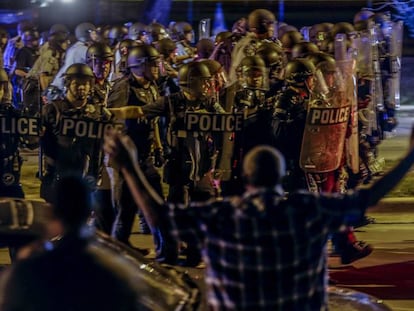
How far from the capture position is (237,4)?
30.4m

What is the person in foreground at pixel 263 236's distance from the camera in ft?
13.2

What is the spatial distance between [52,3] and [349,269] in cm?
2098

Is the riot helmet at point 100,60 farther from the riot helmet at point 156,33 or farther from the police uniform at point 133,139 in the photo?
the riot helmet at point 156,33

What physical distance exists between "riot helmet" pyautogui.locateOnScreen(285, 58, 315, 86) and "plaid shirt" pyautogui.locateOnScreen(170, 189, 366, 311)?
5164 millimetres

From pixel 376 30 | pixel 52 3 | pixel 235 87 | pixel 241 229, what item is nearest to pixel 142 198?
pixel 241 229

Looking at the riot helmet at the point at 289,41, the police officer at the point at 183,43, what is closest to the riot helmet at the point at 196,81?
the riot helmet at the point at 289,41

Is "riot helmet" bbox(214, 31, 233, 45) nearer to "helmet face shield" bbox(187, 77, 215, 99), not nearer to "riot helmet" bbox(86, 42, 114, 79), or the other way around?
"riot helmet" bbox(86, 42, 114, 79)

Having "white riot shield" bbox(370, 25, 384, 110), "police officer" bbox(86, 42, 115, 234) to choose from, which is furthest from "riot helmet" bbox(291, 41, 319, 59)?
"police officer" bbox(86, 42, 115, 234)

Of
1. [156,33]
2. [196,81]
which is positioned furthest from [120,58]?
[196,81]

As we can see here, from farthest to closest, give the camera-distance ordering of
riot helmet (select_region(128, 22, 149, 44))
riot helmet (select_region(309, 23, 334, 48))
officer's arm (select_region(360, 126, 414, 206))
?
riot helmet (select_region(128, 22, 149, 44)) → riot helmet (select_region(309, 23, 334, 48)) → officer's arm (select_region(360, 126, 414, 206))

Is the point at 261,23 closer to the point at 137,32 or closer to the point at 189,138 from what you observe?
the point at 137,32

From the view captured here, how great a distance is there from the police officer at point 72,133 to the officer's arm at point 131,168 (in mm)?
4323

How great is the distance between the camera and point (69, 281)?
3.59 metres

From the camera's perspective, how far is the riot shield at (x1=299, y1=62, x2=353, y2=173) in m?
9.14
